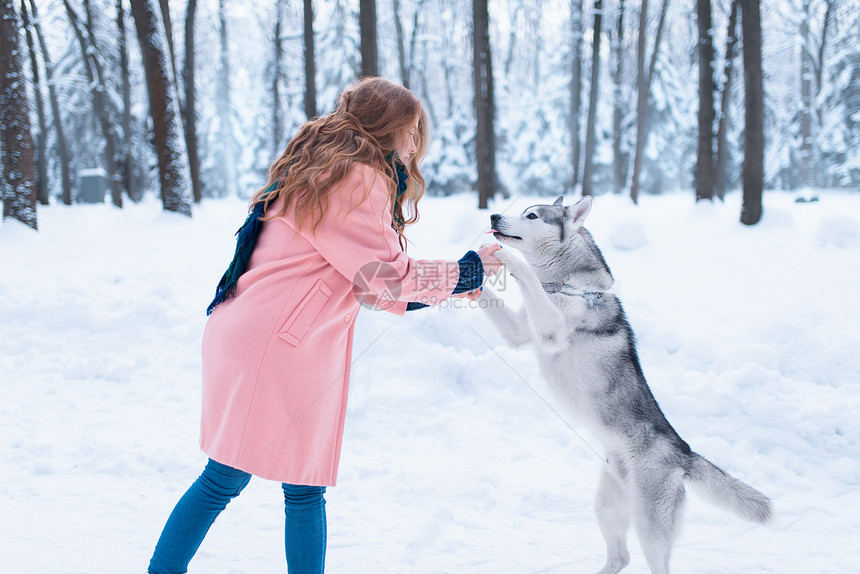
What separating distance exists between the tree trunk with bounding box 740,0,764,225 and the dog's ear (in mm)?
6725

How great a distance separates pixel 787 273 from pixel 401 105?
20.9 feet

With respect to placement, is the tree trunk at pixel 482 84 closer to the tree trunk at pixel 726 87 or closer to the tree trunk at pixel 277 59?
the tree trunk at pixel 726 87

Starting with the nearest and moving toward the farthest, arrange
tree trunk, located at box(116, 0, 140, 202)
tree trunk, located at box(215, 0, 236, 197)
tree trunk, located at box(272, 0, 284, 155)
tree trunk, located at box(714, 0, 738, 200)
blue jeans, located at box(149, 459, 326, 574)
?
1. blue jeans, located at box(149, 459, 326, 574)
2. tree trunk, located at box(714, 0, 738, 200)
3. tree trunk, located at box(116, 0, 140, 202)
4. tree trunk, located at box(272, 0, 284, 155)
5. tree trunk, located at box(215, 0, 236, 197)

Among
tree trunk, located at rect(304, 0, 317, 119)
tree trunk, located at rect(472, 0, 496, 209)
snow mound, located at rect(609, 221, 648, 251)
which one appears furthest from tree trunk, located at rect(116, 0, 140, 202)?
snow mound, located at rect(609, 221, 648, 251)

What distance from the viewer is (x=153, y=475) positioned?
3.55 meters

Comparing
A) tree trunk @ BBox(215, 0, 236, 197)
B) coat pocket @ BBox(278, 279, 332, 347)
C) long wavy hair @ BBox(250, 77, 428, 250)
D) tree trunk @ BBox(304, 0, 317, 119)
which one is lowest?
tree trunk @ BBox(215, 0, 236, 197)

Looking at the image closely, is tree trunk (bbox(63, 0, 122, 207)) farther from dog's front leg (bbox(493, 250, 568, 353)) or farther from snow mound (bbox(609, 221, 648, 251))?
dog's front leg (bbox(493, 250, 568, 353))

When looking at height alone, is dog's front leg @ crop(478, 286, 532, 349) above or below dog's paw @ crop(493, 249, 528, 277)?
below

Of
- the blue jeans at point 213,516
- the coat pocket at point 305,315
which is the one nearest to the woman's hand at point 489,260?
the coat pocket at point 305,315

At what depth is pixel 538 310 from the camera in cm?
253

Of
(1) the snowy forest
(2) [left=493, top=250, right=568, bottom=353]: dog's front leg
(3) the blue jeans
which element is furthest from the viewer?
(1) the snowy forest

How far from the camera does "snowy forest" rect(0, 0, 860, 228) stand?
9203mm

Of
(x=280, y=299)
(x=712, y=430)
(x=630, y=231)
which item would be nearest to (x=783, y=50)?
(x=630, y=231)

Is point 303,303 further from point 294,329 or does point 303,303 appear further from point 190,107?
point 190,107
